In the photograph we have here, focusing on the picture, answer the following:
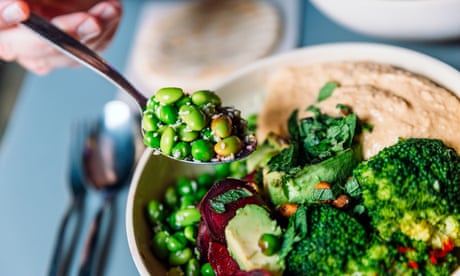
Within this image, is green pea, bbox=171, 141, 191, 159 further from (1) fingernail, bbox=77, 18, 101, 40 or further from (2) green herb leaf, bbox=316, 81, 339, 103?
(1) fingernail, bbox=77, 18, 101, 40

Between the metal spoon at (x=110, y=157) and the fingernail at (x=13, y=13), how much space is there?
0.68m

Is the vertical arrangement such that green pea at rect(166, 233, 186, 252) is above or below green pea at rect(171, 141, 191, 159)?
below

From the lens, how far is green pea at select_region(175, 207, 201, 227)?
1840 millimetres

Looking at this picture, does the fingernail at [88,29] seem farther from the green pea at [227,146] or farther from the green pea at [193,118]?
the green pea at [227,146]

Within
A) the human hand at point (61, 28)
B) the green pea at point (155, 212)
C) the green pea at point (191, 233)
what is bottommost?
the green pea at point (191, 233)

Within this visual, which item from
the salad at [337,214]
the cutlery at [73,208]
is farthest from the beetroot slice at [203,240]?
the cutlery at [73,208]

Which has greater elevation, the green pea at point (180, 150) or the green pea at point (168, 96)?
the green pea at point (168, 96)

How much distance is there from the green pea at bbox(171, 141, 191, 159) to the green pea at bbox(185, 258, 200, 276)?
1.14ft

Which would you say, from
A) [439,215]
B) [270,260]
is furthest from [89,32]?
[439,215]

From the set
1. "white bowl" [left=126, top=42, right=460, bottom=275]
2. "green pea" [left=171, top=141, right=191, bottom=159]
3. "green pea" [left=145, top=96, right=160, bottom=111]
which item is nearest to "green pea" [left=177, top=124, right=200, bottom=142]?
"green pea" [left=171, top=141, right=191, bottom=159]

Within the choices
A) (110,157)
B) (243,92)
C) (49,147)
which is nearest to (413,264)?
(243,92)

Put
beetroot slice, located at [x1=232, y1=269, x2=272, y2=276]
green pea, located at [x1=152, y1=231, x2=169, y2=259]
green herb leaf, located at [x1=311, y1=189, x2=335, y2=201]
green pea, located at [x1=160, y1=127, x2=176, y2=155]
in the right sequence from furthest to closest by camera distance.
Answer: green pea, located at [x1=152, y1=231, x2=169, y2=259] → green pea, located at [x1=160, y1=127, x2=176, y2=155] → green herb leaf, located at [x1=311, y1=189, x2=335, y2=201] → beetroot slice, located at [x1=232, y1=269, x2=272, y2=276]

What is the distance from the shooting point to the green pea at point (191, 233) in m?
1.84

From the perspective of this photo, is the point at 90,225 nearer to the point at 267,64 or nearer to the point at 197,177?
the point at 197,177
